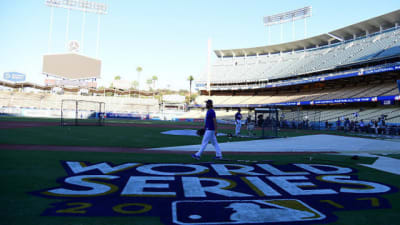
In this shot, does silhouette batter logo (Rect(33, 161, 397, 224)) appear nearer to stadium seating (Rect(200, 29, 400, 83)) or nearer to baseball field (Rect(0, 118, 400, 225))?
baseball field (Rect(0, 118, 400, 225))

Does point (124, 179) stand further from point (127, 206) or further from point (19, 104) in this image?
point (19, 104)

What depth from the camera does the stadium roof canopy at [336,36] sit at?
1872 inches

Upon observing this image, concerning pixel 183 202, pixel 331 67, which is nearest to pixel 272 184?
pixel 183 202

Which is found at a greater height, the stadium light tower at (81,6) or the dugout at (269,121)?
the stadium light tower at (81,6)

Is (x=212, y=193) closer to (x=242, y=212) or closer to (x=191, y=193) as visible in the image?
(x=191, y=193)

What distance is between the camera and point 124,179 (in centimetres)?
591

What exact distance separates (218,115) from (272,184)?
2184 inches

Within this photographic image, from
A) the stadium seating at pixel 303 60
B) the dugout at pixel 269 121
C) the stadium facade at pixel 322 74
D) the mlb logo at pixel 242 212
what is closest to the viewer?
the mlb logo at pixel 242 212

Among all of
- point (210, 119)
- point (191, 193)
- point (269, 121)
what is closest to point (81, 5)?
point (269, 121)

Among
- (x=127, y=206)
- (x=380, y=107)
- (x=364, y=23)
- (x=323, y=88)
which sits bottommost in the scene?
(x=127, y=206)

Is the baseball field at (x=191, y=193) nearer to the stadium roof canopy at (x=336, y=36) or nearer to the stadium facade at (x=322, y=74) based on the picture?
the stadium facade at (x=322, y=74)

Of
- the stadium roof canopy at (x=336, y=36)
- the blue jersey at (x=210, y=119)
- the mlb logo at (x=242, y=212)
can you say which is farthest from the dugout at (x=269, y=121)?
the stadium roof canopy at (x=336, y=36)

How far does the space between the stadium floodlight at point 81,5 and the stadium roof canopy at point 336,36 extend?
34.3 metres

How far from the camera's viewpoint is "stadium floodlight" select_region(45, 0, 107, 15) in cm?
7044
